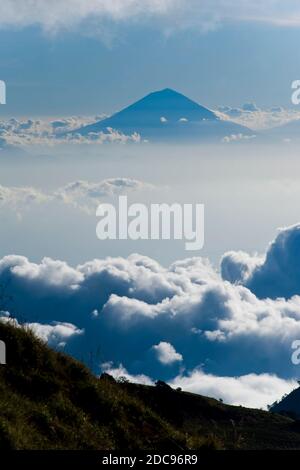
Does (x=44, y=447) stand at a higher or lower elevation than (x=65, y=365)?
lower

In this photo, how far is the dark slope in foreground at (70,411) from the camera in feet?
77.1

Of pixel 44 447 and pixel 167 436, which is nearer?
pixel 44 447

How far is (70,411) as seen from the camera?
25.7 m

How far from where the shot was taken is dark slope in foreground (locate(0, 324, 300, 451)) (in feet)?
77.1

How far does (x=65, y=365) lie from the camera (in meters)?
28.9

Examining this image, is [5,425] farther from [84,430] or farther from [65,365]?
[65,365]
